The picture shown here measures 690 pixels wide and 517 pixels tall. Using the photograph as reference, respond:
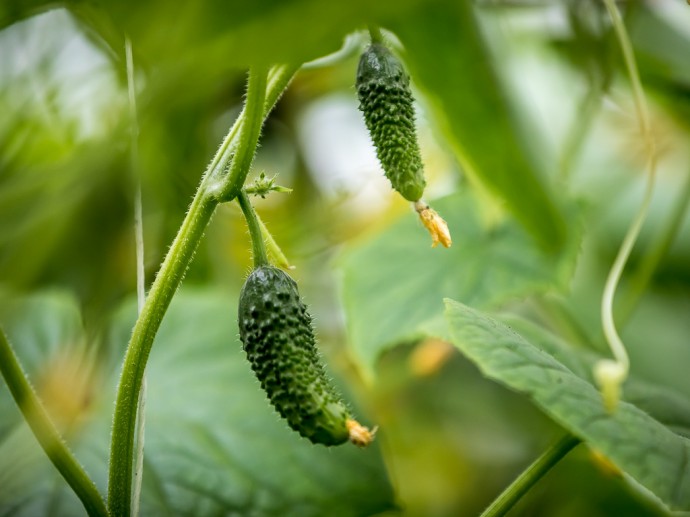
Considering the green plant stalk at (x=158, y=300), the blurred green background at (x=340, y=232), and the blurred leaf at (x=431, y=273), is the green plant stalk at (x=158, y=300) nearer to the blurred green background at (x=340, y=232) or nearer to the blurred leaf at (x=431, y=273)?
the blurred green background at (x=340, y=232)

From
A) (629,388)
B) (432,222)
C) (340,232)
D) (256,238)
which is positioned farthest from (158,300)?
(340,232)

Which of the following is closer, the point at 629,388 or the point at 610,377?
the point at 610,377

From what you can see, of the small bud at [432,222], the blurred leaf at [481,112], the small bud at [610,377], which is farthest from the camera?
the small bud at [432,222]

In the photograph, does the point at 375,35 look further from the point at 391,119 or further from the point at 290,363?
the point at 290,363

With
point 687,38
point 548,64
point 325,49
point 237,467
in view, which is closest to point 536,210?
point 325,49

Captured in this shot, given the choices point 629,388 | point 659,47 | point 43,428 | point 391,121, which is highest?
point 391,121

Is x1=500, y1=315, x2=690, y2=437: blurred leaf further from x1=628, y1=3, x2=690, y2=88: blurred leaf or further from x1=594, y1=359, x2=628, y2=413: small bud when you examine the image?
x1=628, y1=3, x2=690, y2=88: blurred leaf

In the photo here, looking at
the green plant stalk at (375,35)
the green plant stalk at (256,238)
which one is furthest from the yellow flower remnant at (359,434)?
the green plant stalk at (375,35)
